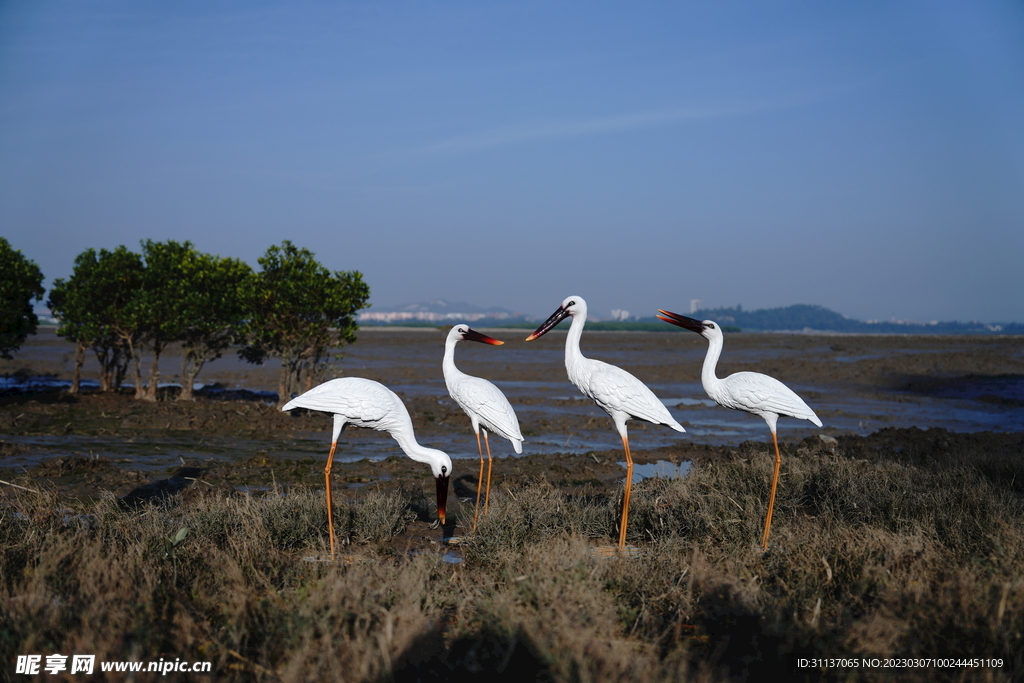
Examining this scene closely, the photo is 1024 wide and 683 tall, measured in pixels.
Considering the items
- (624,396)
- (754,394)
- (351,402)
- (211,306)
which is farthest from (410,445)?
(211,306)

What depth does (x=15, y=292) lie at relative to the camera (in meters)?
18.6

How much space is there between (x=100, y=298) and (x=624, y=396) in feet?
56.7

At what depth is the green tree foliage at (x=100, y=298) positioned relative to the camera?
19.3 metres

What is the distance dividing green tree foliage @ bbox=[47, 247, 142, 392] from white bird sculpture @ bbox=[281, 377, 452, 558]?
45.1 ft

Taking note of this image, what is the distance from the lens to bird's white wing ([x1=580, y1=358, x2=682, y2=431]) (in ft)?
25.6

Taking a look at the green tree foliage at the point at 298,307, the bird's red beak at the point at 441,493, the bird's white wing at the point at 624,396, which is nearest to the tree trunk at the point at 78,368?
the green tree foliage at the point at 298,307

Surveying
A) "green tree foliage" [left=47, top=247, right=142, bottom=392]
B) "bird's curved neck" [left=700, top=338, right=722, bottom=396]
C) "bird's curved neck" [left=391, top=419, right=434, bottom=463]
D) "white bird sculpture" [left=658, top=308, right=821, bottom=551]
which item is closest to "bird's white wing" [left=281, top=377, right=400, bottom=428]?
"bird's curved neck" [left=391, top=419, right=434, bottom=463]

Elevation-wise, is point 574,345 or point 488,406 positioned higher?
point 574,345

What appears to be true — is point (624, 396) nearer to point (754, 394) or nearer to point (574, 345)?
point (574, 345)

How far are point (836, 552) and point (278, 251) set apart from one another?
1532cm

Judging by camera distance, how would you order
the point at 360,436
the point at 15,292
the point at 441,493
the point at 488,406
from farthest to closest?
the point at 15,292
the point at 360,436
the point at 488,406
the point at 441,493

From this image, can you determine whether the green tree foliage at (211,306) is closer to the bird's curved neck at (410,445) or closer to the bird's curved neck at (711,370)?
the bird's curved neck at (410,445)

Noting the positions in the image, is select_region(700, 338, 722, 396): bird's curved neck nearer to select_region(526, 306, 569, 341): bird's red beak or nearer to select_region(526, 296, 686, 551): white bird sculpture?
select_region(526, 296, 686, 551): white bird sculpture

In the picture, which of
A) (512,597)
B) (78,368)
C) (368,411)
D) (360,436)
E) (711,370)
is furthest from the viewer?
(78,368)
